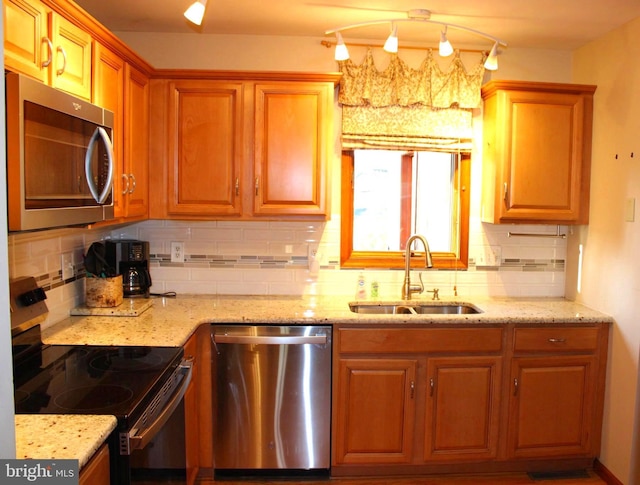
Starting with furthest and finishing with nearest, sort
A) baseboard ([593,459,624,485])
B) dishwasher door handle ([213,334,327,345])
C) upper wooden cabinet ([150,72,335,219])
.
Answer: upper wooden cabinet ([150,72,335,219]), baseboard ([593,459,624,485]), dishwasher door handle ([213,334,327,345])

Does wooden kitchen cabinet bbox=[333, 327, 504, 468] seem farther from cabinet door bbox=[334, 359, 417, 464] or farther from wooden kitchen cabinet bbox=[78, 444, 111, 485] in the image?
wooden kitchen cabinet bbox=[78, 444, 111, 485]

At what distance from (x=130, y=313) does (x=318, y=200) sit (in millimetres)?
1094

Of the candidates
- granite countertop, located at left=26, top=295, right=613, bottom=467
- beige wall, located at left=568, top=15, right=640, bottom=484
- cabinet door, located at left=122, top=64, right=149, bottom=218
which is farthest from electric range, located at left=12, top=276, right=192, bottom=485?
beige wall, located at left=568, top=15, right=640, bottom=484

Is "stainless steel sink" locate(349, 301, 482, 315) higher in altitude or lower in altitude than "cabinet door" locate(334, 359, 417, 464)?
higher

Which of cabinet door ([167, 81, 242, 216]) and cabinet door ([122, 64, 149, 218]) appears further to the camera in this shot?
cabinet door ([167, 81, 242, 216])

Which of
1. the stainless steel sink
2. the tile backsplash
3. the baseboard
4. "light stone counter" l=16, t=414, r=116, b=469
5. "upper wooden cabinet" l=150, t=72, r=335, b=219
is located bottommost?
the baseboard

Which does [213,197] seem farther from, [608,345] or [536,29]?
[608,345]

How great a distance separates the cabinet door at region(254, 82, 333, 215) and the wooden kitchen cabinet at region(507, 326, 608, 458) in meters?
1.32

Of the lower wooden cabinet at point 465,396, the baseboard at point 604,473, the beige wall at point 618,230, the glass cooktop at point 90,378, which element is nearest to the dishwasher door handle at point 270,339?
the lower wooden cabinet at point 465,396

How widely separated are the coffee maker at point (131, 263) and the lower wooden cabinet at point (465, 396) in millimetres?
1094

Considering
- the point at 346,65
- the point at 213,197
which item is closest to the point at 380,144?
the point at 346,65

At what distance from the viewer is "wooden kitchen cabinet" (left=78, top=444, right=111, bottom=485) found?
131 centimetres

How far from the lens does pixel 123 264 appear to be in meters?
2.84

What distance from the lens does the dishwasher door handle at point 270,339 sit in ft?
8.52
